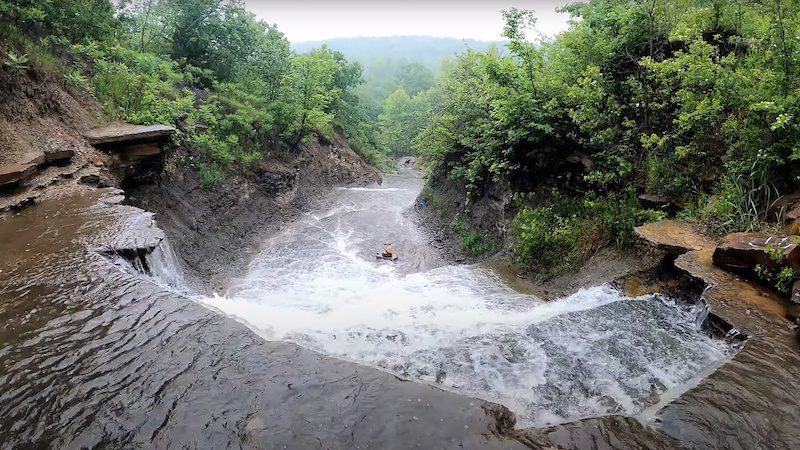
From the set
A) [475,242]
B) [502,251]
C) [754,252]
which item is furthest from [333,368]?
[475,242]

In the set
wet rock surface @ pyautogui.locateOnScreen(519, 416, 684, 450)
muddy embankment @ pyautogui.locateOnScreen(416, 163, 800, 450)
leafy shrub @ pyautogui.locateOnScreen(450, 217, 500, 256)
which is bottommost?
leafy shrub @ pyautogui.locateOnScreen(450, 217, 500, 256)

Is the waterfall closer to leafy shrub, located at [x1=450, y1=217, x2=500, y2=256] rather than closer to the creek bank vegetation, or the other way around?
the creek bank vegetation

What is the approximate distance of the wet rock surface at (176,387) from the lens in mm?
2791

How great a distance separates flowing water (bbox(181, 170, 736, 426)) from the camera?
3758 millimetres

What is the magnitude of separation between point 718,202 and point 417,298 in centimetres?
440

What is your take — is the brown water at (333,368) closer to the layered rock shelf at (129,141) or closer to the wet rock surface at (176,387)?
the wet rock surface at (176,387)

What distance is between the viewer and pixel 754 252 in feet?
15.3

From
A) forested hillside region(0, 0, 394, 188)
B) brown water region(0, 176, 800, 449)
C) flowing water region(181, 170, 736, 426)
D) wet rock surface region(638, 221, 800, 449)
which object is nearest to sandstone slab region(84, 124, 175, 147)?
forested hillside region(0, 0, 394, 188)

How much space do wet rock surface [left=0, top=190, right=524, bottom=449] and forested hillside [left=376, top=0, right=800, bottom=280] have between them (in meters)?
5.11

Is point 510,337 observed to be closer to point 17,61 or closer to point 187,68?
point 17,61

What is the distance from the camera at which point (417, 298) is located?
6.60m

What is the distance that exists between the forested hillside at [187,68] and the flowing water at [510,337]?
21.0 ft

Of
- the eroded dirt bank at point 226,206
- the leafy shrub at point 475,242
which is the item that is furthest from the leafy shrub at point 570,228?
the eroded dirt bank at point 226,206

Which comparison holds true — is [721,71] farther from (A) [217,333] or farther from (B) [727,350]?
(A) [217,333]
